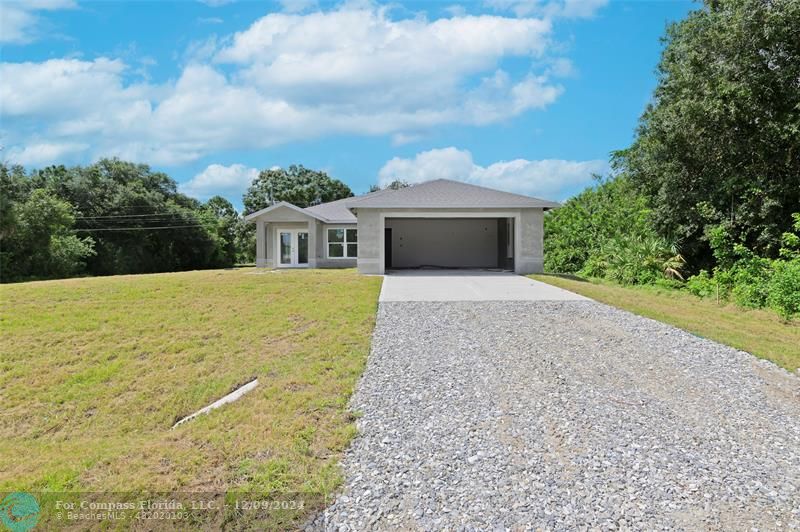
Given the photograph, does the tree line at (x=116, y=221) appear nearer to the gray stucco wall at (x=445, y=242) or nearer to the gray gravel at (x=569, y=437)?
the gray stucco wall at (x=445, y=242)

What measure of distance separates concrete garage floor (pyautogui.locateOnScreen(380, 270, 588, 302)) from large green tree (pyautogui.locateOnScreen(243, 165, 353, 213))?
112 ft

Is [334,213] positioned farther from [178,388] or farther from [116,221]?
[116,221]

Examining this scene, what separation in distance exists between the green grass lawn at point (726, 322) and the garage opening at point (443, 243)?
7.83 metres

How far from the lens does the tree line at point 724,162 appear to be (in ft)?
45.8

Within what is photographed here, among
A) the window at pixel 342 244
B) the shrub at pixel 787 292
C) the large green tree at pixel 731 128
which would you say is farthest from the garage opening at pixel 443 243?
the shrub at pixel 787 292

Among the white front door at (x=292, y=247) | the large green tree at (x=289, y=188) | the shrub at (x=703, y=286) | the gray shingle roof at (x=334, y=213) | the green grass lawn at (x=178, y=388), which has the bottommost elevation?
the green grass lawn at (x=178, y=388)

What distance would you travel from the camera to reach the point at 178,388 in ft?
22.8

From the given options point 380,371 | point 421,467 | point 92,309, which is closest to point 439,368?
point 380,371

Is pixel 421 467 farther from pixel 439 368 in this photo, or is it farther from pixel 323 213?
pixel 323 213

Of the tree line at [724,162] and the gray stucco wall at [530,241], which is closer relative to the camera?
the tree line at [724,162]

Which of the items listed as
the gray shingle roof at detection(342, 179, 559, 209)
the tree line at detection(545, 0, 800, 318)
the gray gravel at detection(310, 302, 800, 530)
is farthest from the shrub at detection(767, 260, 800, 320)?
the gray shingle roof at detection(342, 179, 559, 209)

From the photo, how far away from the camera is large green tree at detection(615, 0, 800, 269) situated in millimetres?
14242

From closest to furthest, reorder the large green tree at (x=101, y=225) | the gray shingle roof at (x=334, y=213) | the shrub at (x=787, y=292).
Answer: the shrub at (x=787, y=292)
the gray shingle roof at (x=334, y=213)
the large green tree at (x=101, y=225)

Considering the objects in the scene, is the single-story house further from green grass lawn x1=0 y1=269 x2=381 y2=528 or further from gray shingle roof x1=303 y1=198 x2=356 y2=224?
green grass lawn x1=0 y1=269 x2=381 y2=528
